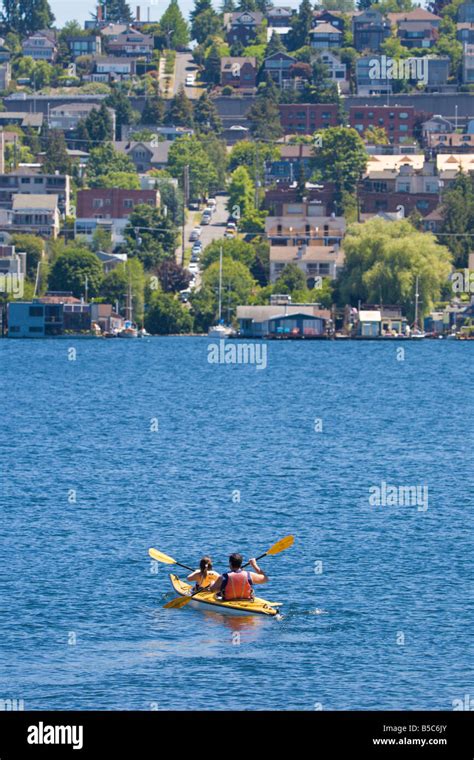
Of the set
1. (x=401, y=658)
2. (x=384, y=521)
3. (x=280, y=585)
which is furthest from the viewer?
(x=384, y=521)

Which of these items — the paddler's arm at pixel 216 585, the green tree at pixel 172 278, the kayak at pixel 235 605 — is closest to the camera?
the kayak at pixel 235 605

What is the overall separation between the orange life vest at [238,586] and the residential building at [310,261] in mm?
150131

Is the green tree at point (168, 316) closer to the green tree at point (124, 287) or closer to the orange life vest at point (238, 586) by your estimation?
the green tree at point (124, 287)

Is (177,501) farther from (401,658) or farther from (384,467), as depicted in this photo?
(401,658)

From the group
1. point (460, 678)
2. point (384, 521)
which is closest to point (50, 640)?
point (460, 678)

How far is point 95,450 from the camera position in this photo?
8219 cm

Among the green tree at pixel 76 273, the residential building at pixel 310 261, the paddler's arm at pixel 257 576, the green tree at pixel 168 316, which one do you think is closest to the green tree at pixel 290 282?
the residential building at pixel 310 261

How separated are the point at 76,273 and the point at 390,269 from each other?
107 ft

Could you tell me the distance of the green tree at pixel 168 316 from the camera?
180875mm

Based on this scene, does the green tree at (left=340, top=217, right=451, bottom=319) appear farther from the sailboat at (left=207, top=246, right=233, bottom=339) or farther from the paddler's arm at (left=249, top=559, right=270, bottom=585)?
the paddler's arm at (left=249, top=559, right=270, bottom=585)

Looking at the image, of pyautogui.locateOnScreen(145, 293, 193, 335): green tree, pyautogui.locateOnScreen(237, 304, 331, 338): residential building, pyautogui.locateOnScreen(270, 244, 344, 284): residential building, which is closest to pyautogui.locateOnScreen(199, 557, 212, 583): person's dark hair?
pyautogui.locateOnScreen(237, 304, 331, 338): residential building

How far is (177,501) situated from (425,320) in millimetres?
119544

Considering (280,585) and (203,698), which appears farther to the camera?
(280,585)

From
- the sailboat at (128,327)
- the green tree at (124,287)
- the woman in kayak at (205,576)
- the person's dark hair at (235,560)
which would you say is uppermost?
the person's dark hair at (235,560)
